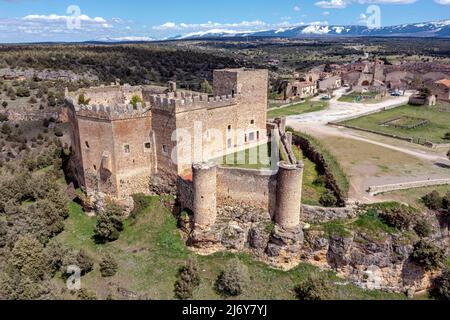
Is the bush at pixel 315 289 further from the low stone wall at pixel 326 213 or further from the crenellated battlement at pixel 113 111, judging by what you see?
the crenellated battlement at pixel 113 111

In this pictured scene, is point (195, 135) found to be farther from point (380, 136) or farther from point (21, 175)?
point (380, 136)

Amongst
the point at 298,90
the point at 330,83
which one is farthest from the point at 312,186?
the point at 330,83

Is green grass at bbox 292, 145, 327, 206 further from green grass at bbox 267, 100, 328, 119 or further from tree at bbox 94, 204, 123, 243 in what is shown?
green grass at bbox 267, 100, 328, 119

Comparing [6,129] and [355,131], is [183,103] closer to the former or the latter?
[355,131]

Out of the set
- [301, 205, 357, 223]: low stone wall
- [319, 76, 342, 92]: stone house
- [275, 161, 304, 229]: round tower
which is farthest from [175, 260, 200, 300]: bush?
[319, 76, 342, 92]: stone house

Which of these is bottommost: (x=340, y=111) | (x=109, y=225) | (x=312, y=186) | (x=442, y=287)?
(x=442, y=287)

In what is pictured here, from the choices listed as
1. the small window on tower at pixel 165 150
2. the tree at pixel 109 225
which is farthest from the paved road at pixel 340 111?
the tree at pixel 109 225
